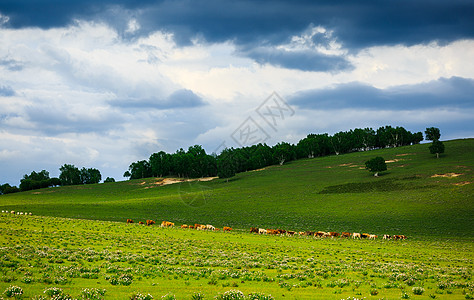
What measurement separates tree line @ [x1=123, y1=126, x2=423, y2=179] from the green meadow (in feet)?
55.1

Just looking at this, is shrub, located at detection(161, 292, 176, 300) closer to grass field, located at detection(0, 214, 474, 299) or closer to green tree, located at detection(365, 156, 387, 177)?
grass field, located at detection(0, 214, 474, 299)

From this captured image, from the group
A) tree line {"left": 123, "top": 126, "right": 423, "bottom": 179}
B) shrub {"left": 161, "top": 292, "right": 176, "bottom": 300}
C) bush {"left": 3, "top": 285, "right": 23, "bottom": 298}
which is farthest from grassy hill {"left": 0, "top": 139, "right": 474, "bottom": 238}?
bush {"left": 3, "top": 285, "right": 23, "bottom": 298}

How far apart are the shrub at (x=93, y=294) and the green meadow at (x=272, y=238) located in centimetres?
25

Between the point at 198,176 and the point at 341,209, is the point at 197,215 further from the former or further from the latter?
the point at 198,176

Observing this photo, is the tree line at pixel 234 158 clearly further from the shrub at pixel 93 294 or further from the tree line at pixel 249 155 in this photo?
the shrub at pixel 93 294

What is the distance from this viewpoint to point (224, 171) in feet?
463

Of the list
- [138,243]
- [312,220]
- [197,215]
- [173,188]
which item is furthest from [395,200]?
[173,188]

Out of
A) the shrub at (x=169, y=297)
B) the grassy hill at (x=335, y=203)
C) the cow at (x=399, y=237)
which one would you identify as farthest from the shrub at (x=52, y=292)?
the grassy hill at (x=335, y=203)

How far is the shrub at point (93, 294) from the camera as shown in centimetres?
1281

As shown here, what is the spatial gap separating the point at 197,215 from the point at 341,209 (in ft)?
104

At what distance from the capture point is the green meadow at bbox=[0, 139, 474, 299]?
16.8 metres

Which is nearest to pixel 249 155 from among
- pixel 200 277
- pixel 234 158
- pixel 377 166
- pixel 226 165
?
pixel 234 158

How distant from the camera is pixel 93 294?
1327cm

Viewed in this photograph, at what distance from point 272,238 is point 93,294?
36.1 meters
